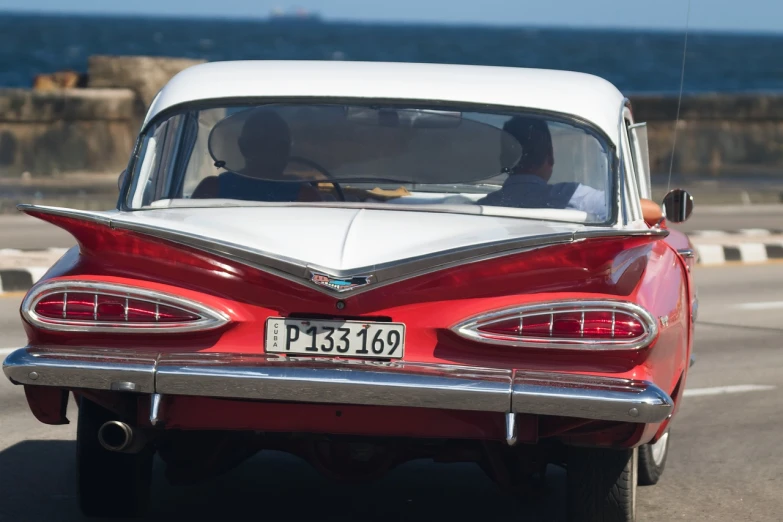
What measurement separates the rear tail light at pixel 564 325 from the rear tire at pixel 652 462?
1.52 metres

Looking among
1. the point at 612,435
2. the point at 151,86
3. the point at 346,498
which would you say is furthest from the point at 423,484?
the point at 151,86

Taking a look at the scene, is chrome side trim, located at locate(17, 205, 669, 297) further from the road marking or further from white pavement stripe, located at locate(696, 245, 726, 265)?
white pavement stripe, located at locate(696, 245, 726, 265)

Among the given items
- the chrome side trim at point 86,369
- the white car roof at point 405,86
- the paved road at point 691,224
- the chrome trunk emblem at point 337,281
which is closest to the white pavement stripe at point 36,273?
the paved road at point 691,224

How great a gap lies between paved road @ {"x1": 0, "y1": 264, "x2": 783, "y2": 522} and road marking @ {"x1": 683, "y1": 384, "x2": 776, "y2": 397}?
0.55 feet

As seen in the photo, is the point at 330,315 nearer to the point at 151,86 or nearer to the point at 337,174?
the point at 337,174

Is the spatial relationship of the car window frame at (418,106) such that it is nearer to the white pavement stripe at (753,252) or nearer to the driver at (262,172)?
the driver at (262,172)

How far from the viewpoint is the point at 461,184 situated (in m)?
5.72

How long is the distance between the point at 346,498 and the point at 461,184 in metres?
1.25

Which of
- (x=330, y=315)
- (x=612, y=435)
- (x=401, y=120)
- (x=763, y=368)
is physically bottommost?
(x=763, y=368)

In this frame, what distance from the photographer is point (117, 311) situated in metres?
4.38

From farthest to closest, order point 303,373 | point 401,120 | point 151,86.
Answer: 1. point 151,86
2. point 401,120
3. point 303,373

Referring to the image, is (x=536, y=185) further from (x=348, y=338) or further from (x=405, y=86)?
(x=348, y=338)

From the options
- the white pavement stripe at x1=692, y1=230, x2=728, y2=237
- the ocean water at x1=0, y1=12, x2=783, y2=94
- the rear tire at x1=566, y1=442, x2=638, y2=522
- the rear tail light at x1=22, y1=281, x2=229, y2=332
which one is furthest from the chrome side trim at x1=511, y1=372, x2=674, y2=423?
the ocean water at x1=0, y1=12, x2=783, y2=94

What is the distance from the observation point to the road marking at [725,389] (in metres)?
8.16
